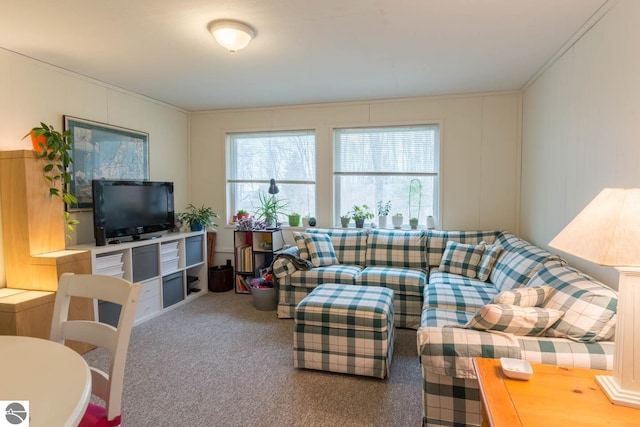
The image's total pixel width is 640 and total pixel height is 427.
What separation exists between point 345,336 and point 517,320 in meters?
1.17

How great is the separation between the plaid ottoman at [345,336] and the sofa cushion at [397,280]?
2.67 feet

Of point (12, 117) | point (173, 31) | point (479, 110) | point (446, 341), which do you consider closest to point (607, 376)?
point (446, 341)

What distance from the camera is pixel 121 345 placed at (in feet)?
4.27

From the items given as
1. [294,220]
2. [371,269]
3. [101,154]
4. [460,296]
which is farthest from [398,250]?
[101,154]

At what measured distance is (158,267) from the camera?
3.83 metres

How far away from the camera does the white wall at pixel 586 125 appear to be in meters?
1.94

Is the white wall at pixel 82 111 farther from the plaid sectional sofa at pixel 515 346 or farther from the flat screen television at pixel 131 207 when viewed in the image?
the plaid sectional sofa at pixel 515 346

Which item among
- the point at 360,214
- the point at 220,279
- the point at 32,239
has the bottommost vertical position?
the point at 220,279

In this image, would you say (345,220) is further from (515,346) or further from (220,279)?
(515,346)

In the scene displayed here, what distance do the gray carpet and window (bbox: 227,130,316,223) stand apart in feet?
6.19

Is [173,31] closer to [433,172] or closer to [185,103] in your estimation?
[185,103]

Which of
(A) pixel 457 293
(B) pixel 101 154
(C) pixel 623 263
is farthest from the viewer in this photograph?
(B) pixel 101 154

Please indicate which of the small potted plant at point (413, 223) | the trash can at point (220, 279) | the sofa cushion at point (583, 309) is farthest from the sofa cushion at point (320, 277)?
the sofa cushion at point (583, 309)

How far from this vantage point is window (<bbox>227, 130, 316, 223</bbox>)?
475 centimetres
